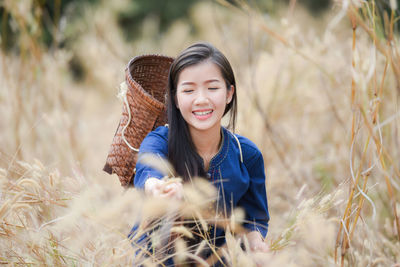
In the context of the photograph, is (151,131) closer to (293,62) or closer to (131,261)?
(131,261)

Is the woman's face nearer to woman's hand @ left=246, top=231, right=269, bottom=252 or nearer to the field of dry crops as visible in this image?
the field of dry crops

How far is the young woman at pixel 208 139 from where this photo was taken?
1157 mm

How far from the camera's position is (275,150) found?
2.51 metres

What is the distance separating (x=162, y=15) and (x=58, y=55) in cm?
553

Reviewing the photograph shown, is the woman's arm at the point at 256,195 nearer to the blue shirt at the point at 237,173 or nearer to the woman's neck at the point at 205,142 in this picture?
the blue shirt at the point at 237,173

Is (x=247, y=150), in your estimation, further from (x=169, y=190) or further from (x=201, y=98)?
(x=169, y=190)

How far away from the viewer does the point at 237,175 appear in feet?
4.00

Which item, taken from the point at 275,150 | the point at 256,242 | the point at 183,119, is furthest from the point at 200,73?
the point at 275,150

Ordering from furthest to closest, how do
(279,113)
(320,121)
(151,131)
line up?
(320,121) < (279,113) < (151,131)

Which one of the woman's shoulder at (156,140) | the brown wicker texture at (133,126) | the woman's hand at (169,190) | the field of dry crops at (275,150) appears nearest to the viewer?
the woman's hand at (169,190)

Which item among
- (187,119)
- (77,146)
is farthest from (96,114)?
(187,119)

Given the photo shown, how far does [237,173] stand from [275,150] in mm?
1340

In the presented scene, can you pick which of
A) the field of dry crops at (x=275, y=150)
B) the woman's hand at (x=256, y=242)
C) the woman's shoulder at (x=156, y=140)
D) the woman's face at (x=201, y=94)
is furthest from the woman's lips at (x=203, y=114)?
the woman's hand at (x=256, y=242)

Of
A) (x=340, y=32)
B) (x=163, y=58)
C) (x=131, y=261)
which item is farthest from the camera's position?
(x=340, y=32)
